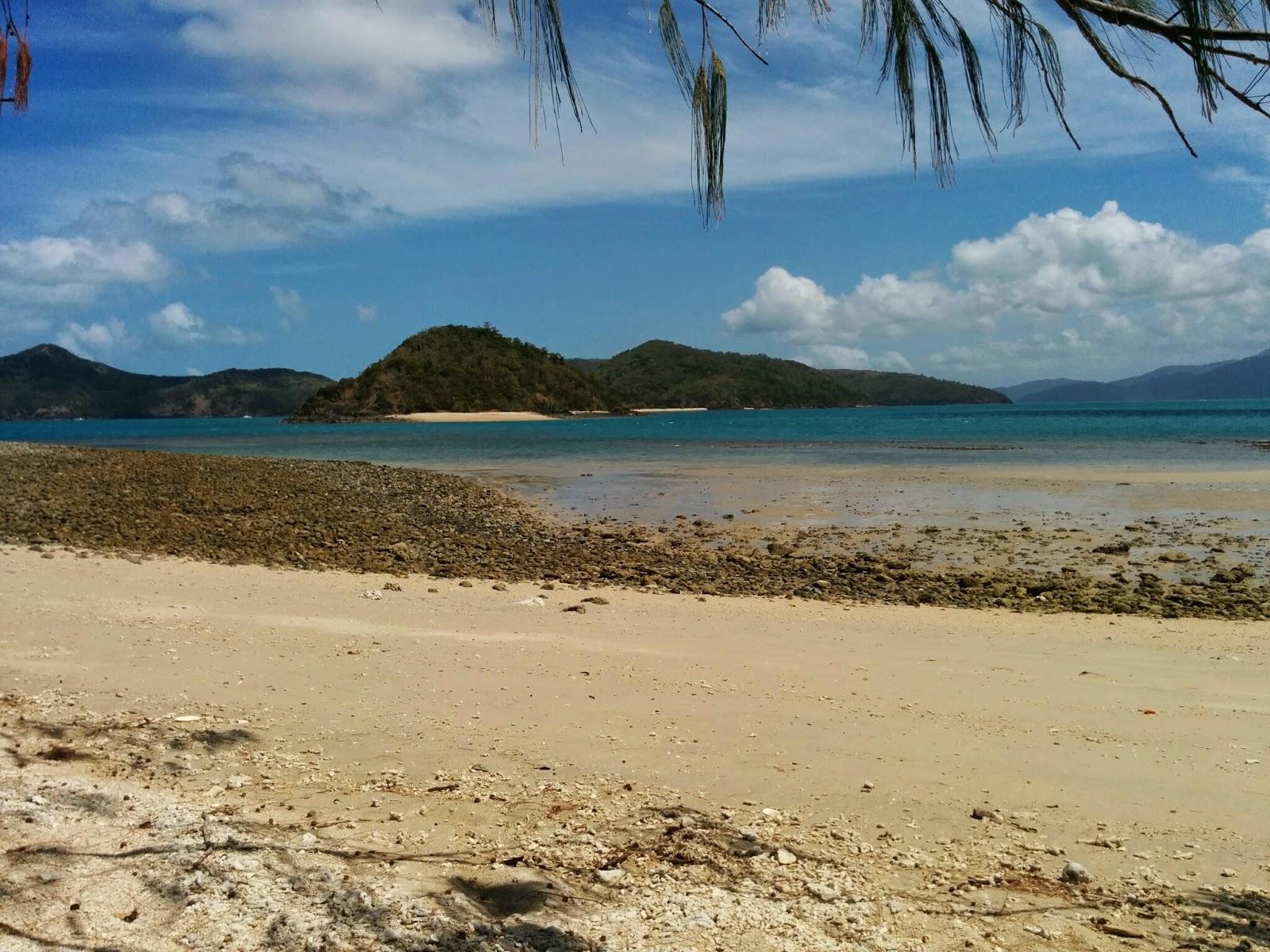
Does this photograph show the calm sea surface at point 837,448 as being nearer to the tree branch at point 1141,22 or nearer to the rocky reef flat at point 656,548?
the rocky reef flat at point 656,548

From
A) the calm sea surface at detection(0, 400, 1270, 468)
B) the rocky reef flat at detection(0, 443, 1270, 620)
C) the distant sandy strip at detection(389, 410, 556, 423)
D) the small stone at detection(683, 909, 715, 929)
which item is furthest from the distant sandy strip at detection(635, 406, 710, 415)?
the small stone at detection(683, 909, 715, 929)

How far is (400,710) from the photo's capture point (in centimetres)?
525

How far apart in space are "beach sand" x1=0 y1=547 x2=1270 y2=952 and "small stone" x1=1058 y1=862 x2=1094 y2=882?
3 cm

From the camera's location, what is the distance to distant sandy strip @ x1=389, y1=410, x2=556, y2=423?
12456 cm

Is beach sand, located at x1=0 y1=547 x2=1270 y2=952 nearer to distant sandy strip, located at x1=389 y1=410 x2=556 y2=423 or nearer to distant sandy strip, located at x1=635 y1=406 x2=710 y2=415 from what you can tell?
distant sandy strip, located at x1=389 y1=410 x2=556 y2=423

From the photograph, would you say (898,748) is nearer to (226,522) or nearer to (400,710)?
(400,710)

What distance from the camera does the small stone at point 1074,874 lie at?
336 cm

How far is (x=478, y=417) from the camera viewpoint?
130 m

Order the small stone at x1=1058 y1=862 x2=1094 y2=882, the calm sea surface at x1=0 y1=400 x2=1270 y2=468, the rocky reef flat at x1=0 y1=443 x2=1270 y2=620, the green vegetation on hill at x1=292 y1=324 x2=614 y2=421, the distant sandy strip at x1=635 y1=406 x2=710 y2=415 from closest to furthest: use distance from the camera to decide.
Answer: the small stone at x1=1058 y1=862 x2=1094 y2=882 < the rocky reef flat at x1=0 y1=443 x2=1270 y2=620 < the calm sea surface at x1=0 y1=400 x2=1270 y2=468 < the green vegetation on hill at x1=292 y1=324 x2=614 y2=421 < the distant sandy strip at x1=635 y1=406 x2=710 y2=415

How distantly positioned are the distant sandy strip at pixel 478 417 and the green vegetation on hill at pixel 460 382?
2.68 metres

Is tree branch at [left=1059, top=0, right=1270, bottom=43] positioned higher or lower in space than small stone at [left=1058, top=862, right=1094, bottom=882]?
higher

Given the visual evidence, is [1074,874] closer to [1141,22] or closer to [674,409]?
[1141,22]

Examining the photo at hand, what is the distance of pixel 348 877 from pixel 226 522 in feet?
42.2

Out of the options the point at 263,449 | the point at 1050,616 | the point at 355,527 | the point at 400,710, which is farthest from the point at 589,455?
the point at 400,710
